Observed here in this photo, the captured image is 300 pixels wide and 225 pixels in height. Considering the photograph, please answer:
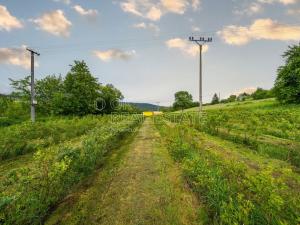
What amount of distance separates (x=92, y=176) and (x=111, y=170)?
872 millimetres

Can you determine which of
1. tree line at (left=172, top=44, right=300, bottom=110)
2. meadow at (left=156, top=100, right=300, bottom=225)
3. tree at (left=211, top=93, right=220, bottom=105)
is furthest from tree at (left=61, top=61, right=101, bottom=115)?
tree at (left=211, top=93, right=220, bottom=105)

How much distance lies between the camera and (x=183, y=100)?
113062mm

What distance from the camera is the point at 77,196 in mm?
7371

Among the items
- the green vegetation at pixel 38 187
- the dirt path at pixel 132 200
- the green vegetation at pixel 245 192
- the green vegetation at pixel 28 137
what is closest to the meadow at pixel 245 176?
the green vegetation at pixel 245 192

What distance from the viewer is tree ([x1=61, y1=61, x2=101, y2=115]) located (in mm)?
39656

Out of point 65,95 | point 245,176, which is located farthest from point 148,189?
point 65,95

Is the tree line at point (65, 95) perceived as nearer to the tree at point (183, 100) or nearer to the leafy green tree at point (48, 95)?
the leafy green tree at point (48, 95)

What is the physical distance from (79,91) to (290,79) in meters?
34.0

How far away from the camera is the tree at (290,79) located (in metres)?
41.4

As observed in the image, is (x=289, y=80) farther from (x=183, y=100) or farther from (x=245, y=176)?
(x=183, y=100)

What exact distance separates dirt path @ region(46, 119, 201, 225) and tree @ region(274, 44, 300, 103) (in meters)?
38.3

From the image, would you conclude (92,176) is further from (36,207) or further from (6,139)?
(6,139)

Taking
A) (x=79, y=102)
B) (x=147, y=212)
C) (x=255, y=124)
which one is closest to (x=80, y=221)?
(x=147, y=212)

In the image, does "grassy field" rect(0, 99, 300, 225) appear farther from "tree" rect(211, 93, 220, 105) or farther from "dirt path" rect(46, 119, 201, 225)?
"tree" rect(211, 93, 220, 105)
